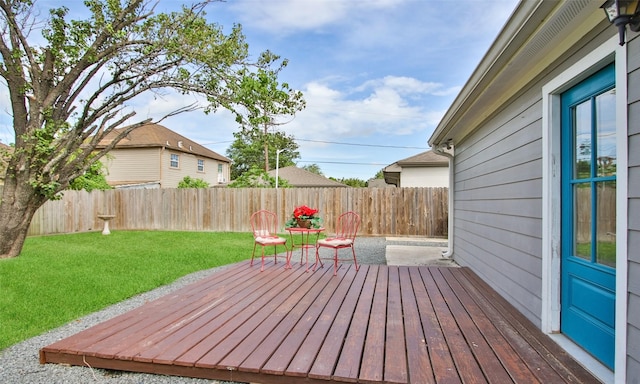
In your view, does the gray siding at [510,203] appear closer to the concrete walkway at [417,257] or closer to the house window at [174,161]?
the concrete walkway at [417,257]

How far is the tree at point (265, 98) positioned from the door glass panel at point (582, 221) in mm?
5487

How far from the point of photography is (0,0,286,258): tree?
5.77 m

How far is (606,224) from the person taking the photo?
1.70m

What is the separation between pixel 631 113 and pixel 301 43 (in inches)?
312

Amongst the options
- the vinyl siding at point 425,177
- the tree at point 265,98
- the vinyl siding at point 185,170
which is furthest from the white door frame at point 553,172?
the vinyl siding at point 185,170

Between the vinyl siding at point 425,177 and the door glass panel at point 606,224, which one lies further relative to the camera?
the vinyl siding at point 425,177

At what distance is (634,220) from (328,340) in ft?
5.58

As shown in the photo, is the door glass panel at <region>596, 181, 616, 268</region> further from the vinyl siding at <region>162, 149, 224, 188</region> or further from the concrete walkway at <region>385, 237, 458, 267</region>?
the vinyl siding at <region>162, 149, 224, 188</region>

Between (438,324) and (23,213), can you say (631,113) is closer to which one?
(438,324)

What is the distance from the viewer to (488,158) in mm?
3580

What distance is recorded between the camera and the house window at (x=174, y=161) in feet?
54.1

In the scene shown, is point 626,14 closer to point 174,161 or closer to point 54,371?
point 54,371

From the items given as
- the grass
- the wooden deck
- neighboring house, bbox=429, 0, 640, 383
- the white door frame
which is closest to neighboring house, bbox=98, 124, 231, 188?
the grass

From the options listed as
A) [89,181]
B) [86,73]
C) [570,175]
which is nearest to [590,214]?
[570,175]
